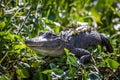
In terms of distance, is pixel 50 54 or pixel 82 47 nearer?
pixel 50 54

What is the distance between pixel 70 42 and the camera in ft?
15.2

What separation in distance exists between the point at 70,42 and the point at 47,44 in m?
0.47

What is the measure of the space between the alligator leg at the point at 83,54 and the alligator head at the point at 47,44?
0.57 feet

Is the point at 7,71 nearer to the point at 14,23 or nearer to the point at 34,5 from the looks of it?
the point at 14,23

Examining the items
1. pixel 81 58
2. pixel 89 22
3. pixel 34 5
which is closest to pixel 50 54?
pixel 81 58

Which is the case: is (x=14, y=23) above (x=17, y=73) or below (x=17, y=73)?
above

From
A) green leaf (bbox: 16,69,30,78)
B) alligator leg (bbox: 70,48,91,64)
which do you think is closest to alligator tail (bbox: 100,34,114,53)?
alligator leg (bbox: 70,48,91,64)

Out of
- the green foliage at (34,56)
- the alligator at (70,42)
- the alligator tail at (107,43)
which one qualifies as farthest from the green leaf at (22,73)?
the alligator tail at (107,43)

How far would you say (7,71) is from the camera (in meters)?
3.71

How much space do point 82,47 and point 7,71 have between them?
1209 millimetres

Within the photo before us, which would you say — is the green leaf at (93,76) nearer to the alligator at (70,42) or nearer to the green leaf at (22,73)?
the green leaf at (22,73)

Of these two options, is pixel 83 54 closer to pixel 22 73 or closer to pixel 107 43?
pixel 107 43

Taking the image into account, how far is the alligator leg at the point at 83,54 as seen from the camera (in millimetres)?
4125

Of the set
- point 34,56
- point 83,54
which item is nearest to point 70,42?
point 83,54
